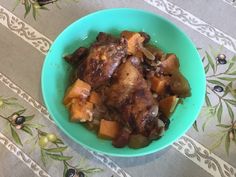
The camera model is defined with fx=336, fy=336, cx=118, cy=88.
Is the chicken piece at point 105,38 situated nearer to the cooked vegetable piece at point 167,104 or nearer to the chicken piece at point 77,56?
the chicken piece at point 77,56

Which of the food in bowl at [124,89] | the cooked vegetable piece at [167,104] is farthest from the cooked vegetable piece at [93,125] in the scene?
the cooked vegetable piece at [167,104]

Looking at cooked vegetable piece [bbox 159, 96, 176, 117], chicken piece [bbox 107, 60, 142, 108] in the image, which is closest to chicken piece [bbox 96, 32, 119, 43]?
chicken piece [bbox 107, 60, 142, 108]

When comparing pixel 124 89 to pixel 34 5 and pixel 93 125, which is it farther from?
pixel 34 5

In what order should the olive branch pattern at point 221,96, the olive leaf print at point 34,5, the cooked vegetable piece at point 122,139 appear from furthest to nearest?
the olive leaf print at point 34,5 → the olive branch pattern at point 221,96 → the cooked vegetable piece at point 122,139

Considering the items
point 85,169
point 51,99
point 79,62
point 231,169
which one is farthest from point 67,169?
point 231,169

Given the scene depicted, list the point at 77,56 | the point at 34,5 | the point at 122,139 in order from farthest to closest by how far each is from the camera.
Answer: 1. the point at 34,5
2. the point at 77,56
3. the point at 122,139

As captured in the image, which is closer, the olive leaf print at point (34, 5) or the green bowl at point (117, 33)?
the green bowl at point (117, 33)

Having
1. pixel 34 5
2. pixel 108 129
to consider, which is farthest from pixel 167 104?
pixel 34 5
